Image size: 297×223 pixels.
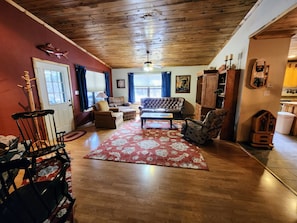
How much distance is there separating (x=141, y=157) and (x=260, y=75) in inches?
122

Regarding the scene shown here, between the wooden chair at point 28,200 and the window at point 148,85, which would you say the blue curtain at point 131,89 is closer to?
the window at point 148,85

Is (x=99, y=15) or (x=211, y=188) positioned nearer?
(x=211, y=188)

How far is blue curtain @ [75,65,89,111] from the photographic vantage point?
4.68 m

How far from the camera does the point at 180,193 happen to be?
1843 millimetres

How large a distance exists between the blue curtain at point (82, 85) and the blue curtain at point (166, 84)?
340cm

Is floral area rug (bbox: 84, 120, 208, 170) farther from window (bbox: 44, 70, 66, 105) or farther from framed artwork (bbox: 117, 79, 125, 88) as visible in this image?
framed artwork (bbox: 117, 79, 125, 88)

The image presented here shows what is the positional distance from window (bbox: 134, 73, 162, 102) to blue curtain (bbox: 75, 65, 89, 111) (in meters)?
2.68

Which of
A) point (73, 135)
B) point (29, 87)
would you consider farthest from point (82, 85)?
point (29, 87)

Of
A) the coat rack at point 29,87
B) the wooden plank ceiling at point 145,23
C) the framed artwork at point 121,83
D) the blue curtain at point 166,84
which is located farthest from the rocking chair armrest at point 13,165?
the framed artwork at point 121,83

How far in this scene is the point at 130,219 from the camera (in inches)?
59.2

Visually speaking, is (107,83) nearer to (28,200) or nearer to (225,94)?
(225,94)

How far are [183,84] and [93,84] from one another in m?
4.00

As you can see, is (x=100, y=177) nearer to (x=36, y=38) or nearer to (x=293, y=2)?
(x=36, y=38)

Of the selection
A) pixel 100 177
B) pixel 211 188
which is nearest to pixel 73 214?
pixel 100 177
